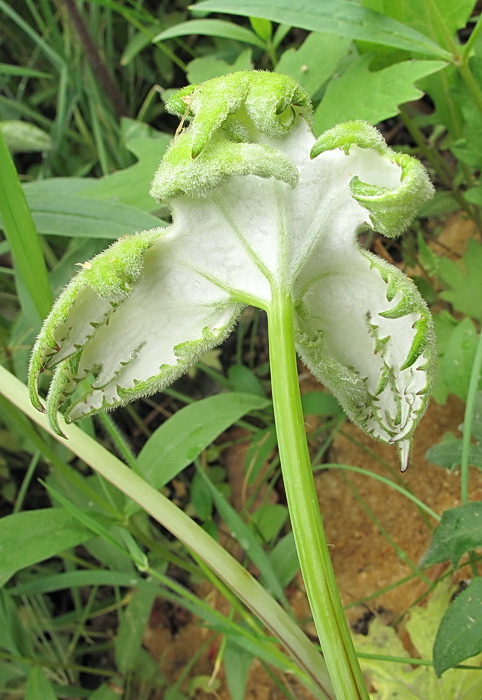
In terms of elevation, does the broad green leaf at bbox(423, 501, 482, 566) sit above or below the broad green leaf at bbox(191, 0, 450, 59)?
below

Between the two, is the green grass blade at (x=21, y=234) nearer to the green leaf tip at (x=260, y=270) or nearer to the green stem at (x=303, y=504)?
the green leaf tip at (x=260, y=270)

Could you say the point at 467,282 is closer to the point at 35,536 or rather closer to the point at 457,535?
the point at 457,535

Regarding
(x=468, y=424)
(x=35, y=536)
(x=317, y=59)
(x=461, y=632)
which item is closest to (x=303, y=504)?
(x=461, y=632)

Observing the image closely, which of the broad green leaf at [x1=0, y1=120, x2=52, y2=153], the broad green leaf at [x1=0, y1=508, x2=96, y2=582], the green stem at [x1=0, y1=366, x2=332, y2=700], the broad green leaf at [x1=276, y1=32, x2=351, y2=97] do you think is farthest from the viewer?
the broad green leaf at [x1=0, y1=120, x2=52, y2=153]

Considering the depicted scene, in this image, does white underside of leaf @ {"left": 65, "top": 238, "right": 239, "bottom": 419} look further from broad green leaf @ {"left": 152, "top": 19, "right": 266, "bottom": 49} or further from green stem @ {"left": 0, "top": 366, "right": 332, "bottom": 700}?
broad green leaf @ {"left": 152, "top": 19, "right": 266, "bottom": 49}

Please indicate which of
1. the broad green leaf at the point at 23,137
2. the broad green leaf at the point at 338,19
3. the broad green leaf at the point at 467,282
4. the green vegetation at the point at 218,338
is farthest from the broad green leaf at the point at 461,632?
the broad green leaf at the point at 23,137

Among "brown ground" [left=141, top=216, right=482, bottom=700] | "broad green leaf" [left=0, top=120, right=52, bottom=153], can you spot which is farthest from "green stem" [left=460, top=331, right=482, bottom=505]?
"broad green leaf" [left=0, top=120, right=52, bottom=153]
